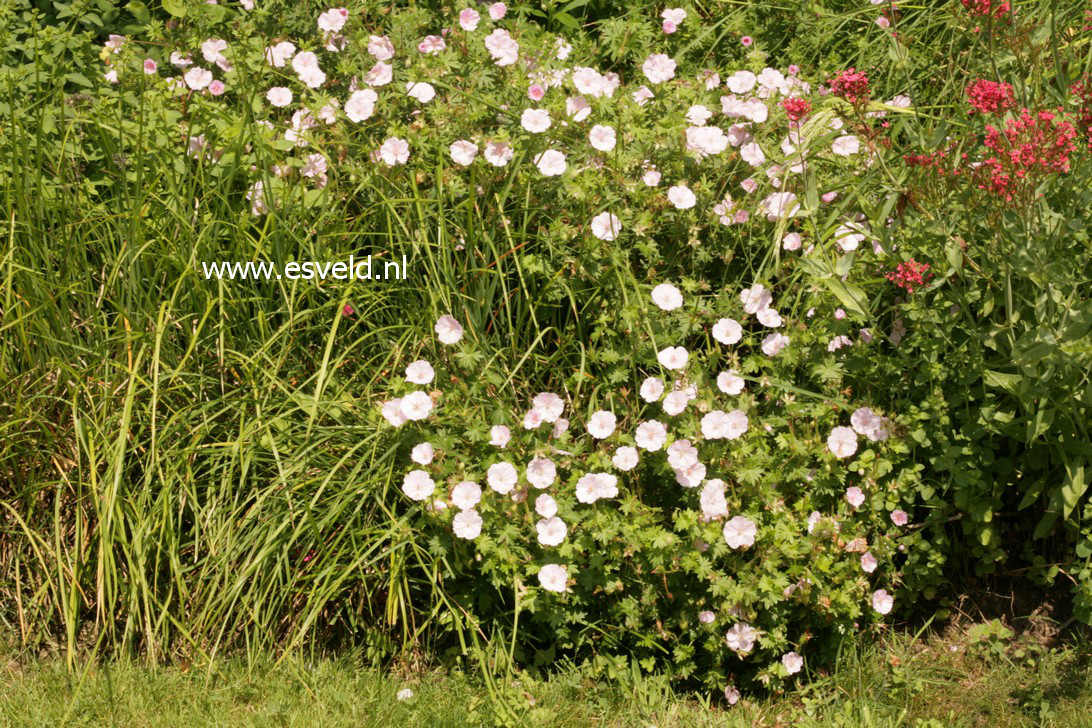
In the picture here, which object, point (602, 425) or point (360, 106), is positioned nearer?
point (602, 425)

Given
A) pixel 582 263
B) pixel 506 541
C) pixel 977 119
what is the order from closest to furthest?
pixel 506 541 < pixel 977 119 < pixel 582 263

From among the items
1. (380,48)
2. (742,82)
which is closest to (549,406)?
(742,82)

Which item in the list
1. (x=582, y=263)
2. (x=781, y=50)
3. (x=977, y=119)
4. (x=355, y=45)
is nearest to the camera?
(x=977, y=119)

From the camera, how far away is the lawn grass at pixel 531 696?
291 centimetres

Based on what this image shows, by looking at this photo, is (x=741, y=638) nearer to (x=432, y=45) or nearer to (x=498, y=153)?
(x=498, y=153)

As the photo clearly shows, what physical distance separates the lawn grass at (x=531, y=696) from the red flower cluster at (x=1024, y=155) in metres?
1.30

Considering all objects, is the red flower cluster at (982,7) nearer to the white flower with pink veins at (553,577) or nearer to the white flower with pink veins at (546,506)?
the white flower with pink veins at (546,506)

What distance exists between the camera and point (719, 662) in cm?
305

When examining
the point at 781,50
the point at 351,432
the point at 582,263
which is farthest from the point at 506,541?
the point at 781,50

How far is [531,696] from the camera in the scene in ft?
9.71

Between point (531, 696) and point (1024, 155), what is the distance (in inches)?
68.7

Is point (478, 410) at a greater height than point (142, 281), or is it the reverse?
point (142, 281)

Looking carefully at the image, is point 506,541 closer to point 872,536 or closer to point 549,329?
point 549,329

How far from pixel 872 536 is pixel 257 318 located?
1902 millimetres
